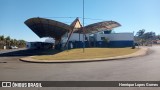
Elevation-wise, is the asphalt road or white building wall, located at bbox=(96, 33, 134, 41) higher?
white building wall, located at bbox=(96, 33, 134, 41)

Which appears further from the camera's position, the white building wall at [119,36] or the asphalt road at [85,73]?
the white building wall at [119,36]

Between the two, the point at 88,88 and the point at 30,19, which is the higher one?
the point at 30,19

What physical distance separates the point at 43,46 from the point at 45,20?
2420 centimetres

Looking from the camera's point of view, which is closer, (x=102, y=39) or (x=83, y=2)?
(x=83, y=2)

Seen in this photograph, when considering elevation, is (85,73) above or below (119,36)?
below

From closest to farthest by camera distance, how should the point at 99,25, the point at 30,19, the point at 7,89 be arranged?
1. the point at 7,89
2. the point at 30,19
3. the point at 99,25

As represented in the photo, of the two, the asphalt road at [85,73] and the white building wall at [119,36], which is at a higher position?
the white building wall at [119,36]

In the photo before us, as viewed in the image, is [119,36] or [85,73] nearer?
[85,73]

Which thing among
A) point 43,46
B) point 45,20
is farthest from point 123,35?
point 45,20

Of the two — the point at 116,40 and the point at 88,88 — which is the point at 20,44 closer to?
the point at 116,40

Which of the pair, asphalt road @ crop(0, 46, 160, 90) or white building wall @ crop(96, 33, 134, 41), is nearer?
asphalt road @ crop(0, 46, 160, 90)

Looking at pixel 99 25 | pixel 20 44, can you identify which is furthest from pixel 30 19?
pixel 20 44

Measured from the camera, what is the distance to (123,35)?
9081 centimetres

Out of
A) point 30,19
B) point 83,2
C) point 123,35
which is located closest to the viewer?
point 83,2
